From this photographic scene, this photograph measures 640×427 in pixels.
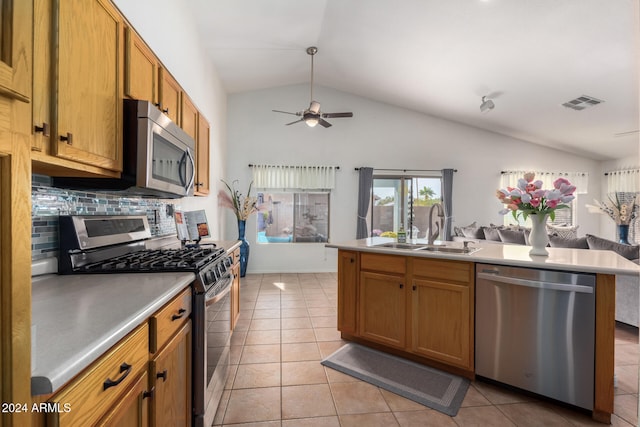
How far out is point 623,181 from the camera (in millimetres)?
5969

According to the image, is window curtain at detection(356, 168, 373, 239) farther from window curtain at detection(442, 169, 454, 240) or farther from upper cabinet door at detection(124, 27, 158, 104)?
upper cabinet door at detection(124, 27, 158, 104)

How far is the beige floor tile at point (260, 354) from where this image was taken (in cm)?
240

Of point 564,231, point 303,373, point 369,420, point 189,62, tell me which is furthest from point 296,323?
point 564,231

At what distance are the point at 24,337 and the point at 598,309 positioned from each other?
7.85 feet

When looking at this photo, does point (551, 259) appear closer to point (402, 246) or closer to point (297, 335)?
point (402, 246)

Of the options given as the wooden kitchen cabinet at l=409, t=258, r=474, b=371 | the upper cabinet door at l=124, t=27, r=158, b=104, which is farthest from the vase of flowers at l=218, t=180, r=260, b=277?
the wooden kitchen cabinet at l=409, t=258, r=474, b=371

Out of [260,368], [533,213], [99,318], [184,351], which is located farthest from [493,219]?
[99,318]

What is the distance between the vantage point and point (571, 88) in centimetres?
388

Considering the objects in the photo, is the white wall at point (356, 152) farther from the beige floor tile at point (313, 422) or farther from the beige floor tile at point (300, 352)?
the beige floor tile at point (313, 422)

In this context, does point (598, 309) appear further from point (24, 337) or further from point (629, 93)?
point (629, 93)

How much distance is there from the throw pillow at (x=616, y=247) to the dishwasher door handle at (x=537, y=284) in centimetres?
188

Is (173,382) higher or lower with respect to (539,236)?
lower

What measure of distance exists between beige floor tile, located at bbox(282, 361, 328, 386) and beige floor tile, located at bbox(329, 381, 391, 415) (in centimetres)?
13

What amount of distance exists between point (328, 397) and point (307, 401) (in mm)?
140
